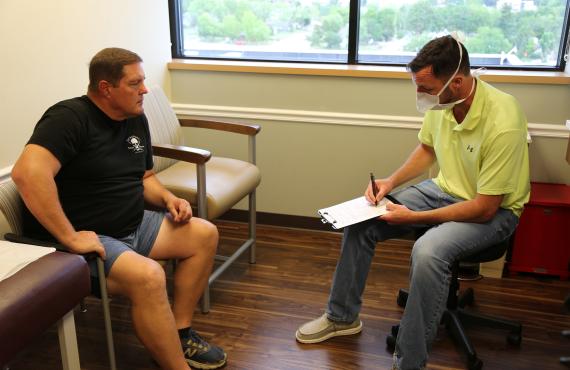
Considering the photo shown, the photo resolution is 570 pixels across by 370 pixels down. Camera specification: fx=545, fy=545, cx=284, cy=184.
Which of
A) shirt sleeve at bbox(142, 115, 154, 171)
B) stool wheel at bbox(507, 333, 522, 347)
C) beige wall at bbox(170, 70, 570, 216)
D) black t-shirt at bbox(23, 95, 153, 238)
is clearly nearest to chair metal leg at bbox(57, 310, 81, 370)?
black t-shirt at bbox(23, 95, 153, 238)

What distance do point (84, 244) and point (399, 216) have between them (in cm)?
110

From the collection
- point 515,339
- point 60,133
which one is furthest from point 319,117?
point 60,133

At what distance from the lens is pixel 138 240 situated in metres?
2.07

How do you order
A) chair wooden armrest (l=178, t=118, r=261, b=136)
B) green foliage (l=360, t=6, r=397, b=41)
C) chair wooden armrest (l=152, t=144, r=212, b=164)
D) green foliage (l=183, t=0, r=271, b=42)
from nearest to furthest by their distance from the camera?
chair wooden armrest (l=152, t=144, r=212, b=164) < chair wooden armrest (l=178, t=118, r=261, b=136) < green foliage (l=360, t=6, r=397, b=41) < green foliage (l=183, t=0, r=271, b=42)

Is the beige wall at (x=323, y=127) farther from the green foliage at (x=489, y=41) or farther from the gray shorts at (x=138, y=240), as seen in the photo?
the gray shorts at (x=138, y=240)

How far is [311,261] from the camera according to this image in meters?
2.92

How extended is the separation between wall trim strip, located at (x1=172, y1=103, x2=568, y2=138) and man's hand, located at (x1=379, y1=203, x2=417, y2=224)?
1065mm

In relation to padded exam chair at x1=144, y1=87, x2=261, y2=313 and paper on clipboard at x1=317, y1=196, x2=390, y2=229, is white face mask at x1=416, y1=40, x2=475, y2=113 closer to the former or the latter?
paper on clipboard at x1=317, y1=196, x2=390, y2=229

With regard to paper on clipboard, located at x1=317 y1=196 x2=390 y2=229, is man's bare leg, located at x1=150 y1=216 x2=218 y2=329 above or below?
below

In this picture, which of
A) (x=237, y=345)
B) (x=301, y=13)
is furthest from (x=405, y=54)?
(x=237, y=345)

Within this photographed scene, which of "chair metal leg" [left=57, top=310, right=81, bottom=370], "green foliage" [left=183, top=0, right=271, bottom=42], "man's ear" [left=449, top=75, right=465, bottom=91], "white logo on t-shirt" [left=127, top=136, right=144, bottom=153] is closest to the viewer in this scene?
"chair metal leg" [left=57, top=310, right=81, bottom=370]

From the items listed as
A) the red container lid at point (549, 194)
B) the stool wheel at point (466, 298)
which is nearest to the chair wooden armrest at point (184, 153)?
the stool wheel at point (466, 298)

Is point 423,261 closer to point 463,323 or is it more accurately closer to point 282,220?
point 463,323

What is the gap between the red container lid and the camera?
2.60 metres
